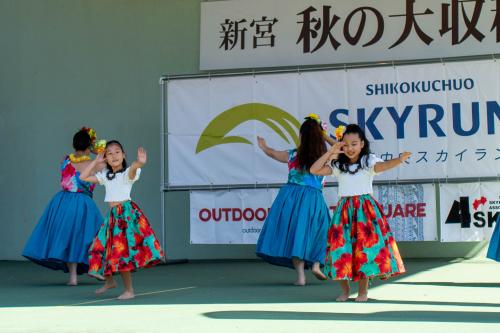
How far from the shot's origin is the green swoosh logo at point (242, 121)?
28.2 feet

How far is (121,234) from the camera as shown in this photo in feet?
18.3

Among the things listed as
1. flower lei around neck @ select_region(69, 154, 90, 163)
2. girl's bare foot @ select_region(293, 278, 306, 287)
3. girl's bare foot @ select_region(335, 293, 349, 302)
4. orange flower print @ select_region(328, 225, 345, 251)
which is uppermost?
flower lei around neck @ select_region(69, 154, 90, 163)

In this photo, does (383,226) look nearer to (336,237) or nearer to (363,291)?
(336,237)

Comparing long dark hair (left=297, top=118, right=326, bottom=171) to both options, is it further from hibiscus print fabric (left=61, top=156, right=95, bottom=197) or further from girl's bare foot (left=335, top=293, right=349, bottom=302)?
hibiscus print fabric (left=61, top=156, right=95, bottom=197)

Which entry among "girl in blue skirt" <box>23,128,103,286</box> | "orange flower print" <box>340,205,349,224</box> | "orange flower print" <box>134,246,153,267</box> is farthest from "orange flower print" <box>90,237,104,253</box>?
"orange flower print" <box>340,205,349,224</box>

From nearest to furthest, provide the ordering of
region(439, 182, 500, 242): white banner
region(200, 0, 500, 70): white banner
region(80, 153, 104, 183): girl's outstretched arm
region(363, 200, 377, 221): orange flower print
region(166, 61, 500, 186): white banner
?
region(363, 200, 377, 221): orange flower print, region(80, 153, 104, 183): girl's outstretched arm, region(439, 182, 500, 242): white banner, region(166, 61, 500, 186): white banner, region(200, 0, 500, 70): white banner

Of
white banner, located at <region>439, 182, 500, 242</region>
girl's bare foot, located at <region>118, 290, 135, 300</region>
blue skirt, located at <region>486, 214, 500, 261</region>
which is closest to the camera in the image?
girl's bare foot, located at <region>118, 290, 135, 300</region>

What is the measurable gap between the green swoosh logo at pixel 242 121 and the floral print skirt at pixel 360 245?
348 centimetres

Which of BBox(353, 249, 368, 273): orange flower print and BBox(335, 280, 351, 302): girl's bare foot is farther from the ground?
BBox(353, 249, 368, 273): orange flower print

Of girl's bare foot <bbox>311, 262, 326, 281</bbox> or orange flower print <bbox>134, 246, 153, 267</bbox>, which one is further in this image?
girl's bare foot <bbox>311, 262, 326, 281</bbox>

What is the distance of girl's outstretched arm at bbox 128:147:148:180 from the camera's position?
18.2 feet

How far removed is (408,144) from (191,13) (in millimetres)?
3032

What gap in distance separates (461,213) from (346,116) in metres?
1.47

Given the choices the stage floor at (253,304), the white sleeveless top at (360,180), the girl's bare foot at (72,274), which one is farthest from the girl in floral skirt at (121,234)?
the white sleeveless top at (360,180)
